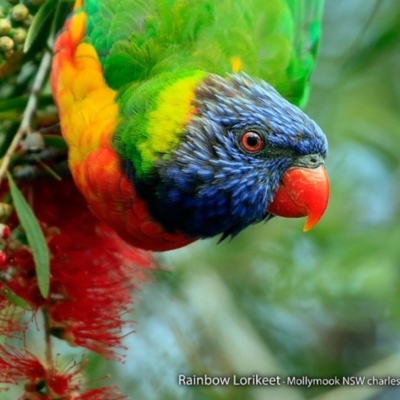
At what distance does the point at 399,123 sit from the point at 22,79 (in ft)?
4.56

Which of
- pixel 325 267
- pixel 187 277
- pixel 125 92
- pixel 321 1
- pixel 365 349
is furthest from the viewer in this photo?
pixel 365 349

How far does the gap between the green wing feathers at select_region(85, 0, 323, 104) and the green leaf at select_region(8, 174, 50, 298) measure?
358mm

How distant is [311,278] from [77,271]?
1.12m

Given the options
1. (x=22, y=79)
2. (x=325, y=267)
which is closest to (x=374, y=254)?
(x=325, y=267)

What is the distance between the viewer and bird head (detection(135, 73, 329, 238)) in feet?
4.52

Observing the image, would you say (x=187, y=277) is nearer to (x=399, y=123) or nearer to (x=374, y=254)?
(x=374, y=254)

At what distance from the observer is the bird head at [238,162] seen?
1377 millimetres

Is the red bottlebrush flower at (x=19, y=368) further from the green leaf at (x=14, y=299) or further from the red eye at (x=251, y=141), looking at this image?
the red eye at (x=251, y=141)

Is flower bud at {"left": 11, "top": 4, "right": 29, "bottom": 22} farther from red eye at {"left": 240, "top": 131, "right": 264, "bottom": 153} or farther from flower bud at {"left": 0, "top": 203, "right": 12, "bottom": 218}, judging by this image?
red eye at {"left": 240, "top": 131, "right": 264, "bottom": 153}

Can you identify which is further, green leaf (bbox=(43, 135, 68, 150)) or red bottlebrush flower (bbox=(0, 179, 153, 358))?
green leaf (bbox=(43, 135, 68, 150))

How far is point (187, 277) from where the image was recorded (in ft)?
8.33

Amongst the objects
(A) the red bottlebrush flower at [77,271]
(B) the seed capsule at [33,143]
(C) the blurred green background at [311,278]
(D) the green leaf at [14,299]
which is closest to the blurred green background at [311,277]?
(C) the blurred green background at [311,278]

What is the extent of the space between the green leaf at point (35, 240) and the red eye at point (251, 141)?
45 cm

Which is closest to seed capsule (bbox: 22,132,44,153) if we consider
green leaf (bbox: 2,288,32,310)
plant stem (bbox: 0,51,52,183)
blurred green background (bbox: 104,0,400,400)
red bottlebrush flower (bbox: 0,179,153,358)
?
plant stem (bbox: 0,51,52,183)
